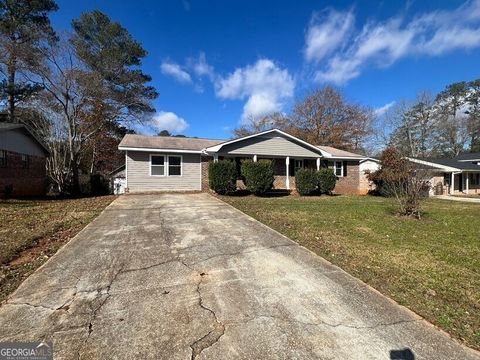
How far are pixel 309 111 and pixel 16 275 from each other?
3399cm

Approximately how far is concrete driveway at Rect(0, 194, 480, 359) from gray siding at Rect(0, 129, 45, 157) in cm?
1331

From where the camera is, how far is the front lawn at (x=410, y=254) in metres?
3.16

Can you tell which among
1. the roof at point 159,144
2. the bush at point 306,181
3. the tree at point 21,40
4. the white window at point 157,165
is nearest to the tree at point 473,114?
the bush at point 306,181

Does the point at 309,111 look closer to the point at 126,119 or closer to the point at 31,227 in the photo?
the point at 126,119

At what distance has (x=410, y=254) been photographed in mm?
5090

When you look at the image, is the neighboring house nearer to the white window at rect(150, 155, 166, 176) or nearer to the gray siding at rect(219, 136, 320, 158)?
the gray siding at rect(219, 136, 320, 158)

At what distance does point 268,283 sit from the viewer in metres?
3.66

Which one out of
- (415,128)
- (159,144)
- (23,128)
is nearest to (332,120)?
(415,128)

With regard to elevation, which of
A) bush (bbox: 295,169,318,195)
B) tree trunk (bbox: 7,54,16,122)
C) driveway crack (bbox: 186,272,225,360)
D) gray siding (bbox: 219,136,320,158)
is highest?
tree trunk (bbox: 7,54,16,122)

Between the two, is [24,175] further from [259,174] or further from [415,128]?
[415,128]

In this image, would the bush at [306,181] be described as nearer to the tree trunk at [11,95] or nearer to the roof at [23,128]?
the roof at [23,128]

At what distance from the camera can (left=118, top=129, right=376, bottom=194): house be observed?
15602 mm

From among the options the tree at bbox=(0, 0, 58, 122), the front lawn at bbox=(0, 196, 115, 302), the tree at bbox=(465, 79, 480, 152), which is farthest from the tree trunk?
the tree at bbox=(465, 79, 480, 152)

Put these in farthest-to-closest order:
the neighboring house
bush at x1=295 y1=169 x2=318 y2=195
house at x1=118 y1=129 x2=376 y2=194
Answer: the neighboring house < bush at x1=295 y1=169 x2=318 y2=195 < house at x1=118 y1=129 x2=376 y2=194
